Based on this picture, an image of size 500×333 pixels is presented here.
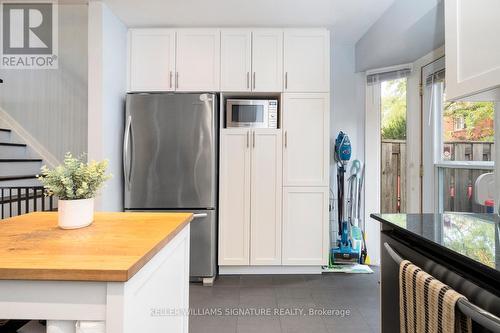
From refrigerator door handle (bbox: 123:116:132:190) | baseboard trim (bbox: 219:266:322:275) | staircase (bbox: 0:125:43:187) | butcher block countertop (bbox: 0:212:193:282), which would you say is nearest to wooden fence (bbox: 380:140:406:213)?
baseboard trim (bbox: 219:266:322:275)

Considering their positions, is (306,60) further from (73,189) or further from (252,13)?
(73,189)

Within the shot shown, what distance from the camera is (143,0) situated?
8.26 ft

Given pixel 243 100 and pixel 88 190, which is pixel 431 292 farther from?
pixel 243 100

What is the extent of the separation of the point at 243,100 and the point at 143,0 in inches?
48.4

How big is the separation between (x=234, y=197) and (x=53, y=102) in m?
2.72

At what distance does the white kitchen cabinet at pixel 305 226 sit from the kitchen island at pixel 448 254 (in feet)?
4.69

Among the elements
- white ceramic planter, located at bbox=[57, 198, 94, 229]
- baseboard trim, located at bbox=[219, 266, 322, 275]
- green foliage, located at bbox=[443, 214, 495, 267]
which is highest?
white ceramic planter, located at bbox=[57, 198, 94, 229]

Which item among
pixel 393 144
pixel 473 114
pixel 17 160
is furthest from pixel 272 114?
pixel 17 160

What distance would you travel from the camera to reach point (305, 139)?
2924 mm

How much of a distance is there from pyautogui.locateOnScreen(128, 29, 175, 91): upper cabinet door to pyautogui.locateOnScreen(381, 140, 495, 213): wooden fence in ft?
8.24

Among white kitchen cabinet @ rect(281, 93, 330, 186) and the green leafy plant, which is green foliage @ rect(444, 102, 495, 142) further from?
the green leafy plant

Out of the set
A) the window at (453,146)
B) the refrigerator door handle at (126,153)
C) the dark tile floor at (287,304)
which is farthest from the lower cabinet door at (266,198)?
the window at (453,146)

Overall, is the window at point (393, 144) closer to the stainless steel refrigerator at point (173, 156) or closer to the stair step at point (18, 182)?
the stainless steel refrigerator at point (173, 156)

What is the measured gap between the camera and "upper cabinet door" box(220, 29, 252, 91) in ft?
9.60
